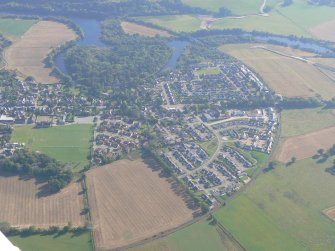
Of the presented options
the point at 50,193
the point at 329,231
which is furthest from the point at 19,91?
the point at 329,231

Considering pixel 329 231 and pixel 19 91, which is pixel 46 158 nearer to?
pixel 19 91

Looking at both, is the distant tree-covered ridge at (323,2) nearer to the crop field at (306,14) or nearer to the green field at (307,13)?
the crop field at (306,14)

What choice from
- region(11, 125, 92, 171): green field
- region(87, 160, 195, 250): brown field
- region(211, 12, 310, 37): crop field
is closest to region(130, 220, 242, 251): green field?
region(87, 160, 195, 250): brown field

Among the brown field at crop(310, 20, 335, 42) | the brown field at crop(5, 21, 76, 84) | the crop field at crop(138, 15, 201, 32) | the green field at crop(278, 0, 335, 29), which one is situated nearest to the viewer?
the brown field at crop(5, 21, 76, 84)

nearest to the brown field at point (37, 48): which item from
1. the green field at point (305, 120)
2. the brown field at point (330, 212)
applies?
the green field at point (305, 120)

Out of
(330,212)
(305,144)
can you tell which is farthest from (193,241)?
(305,144)

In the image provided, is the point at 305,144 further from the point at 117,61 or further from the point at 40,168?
the point at 117,61

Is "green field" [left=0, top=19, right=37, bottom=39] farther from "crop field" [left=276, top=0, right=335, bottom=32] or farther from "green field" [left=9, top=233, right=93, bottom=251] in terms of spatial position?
"crop field" [left=276, top=0, right=335, bottom=32]
